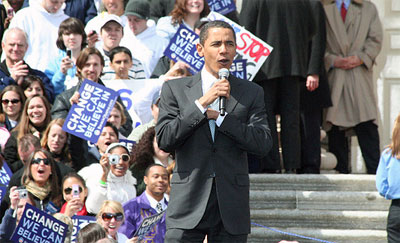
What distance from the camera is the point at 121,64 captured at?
10.9 meters

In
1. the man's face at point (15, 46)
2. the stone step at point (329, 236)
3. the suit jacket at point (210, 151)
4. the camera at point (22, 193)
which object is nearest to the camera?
→ the suit jacket at point (210, 151)

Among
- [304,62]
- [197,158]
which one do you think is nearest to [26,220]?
[197,158]

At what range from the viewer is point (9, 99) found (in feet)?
33.1

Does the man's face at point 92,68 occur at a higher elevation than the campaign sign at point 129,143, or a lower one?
higher

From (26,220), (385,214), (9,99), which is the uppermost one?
(9,99)

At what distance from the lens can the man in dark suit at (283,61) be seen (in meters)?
10.6

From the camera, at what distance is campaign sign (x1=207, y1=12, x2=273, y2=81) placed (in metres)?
10.3

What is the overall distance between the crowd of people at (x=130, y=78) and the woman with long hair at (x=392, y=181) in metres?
0.09

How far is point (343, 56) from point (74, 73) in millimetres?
3113

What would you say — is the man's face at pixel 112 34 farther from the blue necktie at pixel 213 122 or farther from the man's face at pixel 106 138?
the blue necktie at pixel 213 122

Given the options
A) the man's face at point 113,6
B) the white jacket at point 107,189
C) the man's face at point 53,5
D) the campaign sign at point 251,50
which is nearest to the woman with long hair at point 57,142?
the white jacket at point 107,189

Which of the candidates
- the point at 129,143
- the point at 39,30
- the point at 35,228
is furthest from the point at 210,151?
the point at 39,30

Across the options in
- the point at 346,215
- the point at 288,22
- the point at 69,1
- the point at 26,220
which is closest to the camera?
the point at 26,220

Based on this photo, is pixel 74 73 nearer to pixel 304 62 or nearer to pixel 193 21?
pixel 193 21
